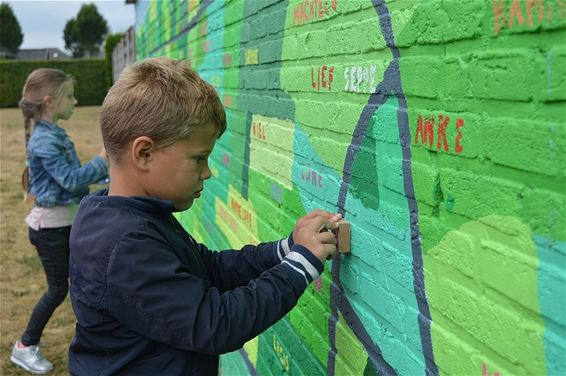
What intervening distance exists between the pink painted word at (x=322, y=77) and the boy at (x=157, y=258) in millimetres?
496

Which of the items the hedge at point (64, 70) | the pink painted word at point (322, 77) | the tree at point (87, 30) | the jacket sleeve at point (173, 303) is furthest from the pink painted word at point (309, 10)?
the tree at point (87, 30)

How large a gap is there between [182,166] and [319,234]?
1.63 ft

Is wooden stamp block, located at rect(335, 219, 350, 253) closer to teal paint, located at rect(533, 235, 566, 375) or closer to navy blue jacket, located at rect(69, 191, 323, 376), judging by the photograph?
navy blue jacket, located at rect(69, 191, 323, 376)

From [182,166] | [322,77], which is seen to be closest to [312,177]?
[322,77]

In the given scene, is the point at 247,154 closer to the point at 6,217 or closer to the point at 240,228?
the point at 240,228

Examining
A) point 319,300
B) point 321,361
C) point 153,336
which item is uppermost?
point 153,336

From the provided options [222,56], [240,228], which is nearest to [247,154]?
[240,228]

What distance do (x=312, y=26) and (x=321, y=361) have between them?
4.33 feet

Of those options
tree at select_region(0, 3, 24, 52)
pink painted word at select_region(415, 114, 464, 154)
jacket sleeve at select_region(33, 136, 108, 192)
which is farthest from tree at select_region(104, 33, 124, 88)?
tree at select_region(0, 3, 24, 52)

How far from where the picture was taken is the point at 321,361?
2537 mm

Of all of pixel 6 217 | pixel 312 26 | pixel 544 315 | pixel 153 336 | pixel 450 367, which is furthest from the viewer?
pixel 6 217

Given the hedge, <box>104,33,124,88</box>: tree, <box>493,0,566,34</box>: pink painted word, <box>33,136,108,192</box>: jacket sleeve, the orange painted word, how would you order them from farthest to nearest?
the hedge → <box>104,33,124,88</box>: tree → <box>33,136,108,192</box>: jacket sleeve → the orange painted word → <box>493,0,566,34</box>: pink painted word

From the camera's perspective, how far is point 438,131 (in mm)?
1615

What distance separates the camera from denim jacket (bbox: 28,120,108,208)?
14.4 ft
